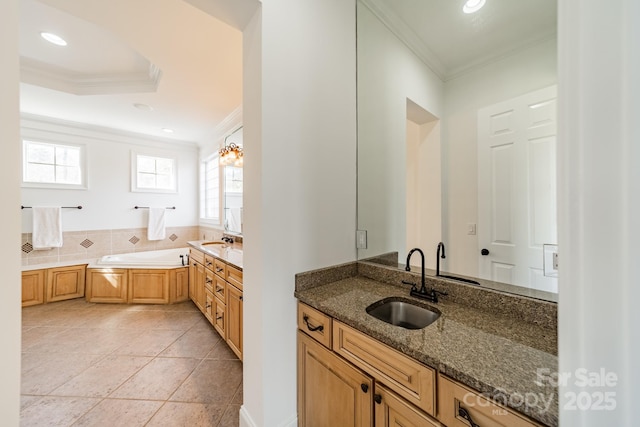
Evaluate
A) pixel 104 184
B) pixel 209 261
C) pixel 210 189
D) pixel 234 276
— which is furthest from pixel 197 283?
pixel 104 184

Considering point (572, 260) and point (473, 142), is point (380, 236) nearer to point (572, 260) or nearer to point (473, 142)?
point (473, 142)

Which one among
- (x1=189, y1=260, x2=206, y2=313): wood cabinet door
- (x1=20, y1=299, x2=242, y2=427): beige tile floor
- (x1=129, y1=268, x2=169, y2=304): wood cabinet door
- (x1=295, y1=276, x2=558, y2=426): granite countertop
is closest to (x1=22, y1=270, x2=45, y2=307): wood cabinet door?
(x1=20, y1=299, x2=242, y2=427): beige tile floor

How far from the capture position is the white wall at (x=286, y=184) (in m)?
1.18

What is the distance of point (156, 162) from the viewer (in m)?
4.40

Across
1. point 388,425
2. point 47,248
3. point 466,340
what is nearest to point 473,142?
point 466,340

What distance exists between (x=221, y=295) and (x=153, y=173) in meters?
3.43

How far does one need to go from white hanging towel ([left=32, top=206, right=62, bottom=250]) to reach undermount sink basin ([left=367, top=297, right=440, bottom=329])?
4742 millimetres

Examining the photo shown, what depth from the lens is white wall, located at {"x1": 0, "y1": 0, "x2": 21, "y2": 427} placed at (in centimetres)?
57

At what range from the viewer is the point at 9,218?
0.59 meters

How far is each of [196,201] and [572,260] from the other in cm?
543

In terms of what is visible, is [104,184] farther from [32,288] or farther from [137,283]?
[137,283]

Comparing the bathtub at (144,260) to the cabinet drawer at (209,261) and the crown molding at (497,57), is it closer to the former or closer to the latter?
the cabinet drawer at (209,261)

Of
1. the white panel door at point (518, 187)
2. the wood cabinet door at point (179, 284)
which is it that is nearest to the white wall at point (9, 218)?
the white panel door at point (518, 187)

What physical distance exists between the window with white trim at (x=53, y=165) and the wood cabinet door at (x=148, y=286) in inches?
75.2
